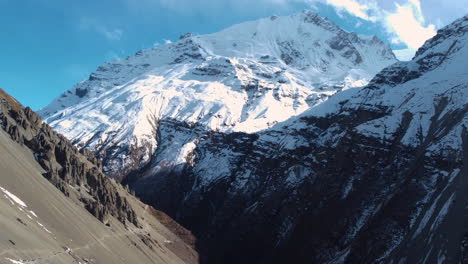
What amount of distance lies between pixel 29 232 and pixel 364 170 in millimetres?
122925

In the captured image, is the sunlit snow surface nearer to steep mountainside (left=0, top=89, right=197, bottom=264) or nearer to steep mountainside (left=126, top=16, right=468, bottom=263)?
steep mountainside (left=0, top=89, right=197, bottom=264)

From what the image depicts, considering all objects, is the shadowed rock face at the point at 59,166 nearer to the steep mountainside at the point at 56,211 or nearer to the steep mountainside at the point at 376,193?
the steep mountainside at the point at 56,211

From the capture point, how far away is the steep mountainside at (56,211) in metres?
66.8

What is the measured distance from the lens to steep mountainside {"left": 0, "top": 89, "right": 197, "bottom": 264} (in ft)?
219

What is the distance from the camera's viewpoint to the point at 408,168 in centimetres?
15138

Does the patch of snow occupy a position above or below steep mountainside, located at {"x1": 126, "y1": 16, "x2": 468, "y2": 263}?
below

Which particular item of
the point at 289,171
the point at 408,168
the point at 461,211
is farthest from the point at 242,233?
the point at 461,211

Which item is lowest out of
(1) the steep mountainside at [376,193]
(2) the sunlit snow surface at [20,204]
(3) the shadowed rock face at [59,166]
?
(2) the sunlit snow surface at [20,204]

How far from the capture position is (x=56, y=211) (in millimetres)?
87125

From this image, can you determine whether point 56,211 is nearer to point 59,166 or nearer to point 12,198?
point 12,198

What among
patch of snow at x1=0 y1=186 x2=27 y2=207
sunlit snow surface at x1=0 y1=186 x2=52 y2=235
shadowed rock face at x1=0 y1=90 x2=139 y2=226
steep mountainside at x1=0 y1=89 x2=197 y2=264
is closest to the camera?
steep mountainside at x1=0 y1=89 x2=197 y2=264

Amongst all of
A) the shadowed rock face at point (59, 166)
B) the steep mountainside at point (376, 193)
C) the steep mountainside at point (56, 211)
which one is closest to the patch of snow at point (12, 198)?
the steep mountainside at point (56, 211)

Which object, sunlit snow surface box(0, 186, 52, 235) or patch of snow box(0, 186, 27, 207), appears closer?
sunlit snow surface box(0, 186, 52, 235)

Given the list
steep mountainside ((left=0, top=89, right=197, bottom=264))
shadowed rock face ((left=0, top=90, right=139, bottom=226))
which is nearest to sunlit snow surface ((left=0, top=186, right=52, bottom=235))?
steep mountainside ((left=0, top=89, right=197, bottom=264))
